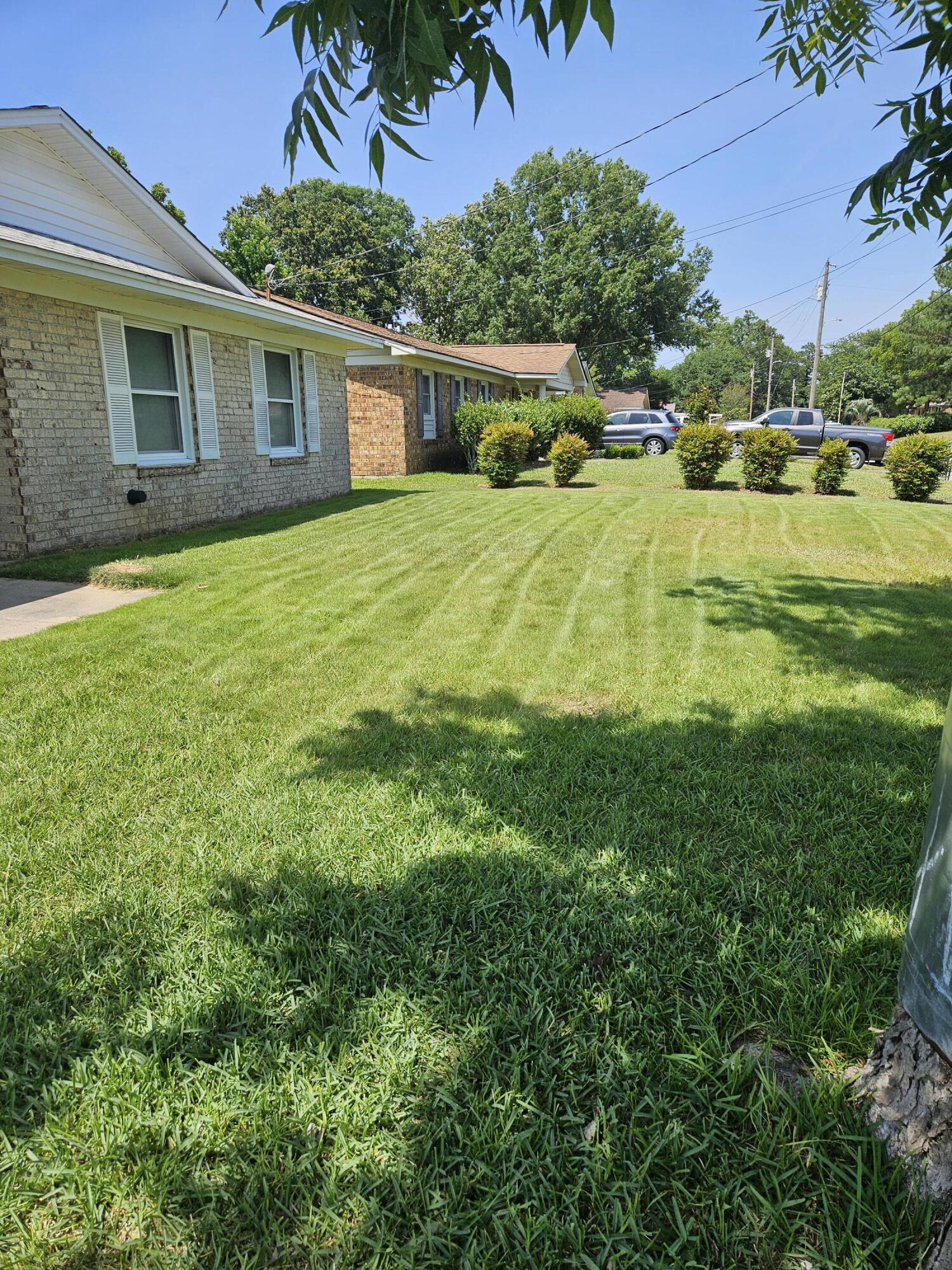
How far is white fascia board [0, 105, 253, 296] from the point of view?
24.6 ft

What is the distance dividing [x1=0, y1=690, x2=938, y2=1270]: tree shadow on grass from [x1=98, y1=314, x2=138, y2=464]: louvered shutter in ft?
23.8

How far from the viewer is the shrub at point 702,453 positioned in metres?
15.5

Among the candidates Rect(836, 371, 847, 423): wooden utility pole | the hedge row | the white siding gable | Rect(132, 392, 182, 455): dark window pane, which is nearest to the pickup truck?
the hedge row

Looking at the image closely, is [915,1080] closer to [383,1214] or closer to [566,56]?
[383,1214]

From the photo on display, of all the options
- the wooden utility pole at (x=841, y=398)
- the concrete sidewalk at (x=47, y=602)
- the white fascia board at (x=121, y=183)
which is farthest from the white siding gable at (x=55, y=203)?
the wooden utility pole at (x=841, y=398)

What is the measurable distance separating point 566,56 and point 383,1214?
2255 mm

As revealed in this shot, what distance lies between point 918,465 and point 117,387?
13922mm

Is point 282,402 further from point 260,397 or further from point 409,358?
point 409,358

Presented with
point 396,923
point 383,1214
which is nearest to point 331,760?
point 396,923

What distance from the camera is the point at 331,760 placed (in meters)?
3.31

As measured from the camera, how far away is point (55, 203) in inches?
327

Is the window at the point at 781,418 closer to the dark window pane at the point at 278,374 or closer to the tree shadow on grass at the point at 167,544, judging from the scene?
the tree shadow on grass at the point at 167,544

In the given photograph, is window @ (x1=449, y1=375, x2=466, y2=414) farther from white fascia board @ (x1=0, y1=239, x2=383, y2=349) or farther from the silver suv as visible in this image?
white fascia board @ (x1=0, y1=239, x2=383, y2=349)

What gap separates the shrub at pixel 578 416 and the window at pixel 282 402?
1072cm
